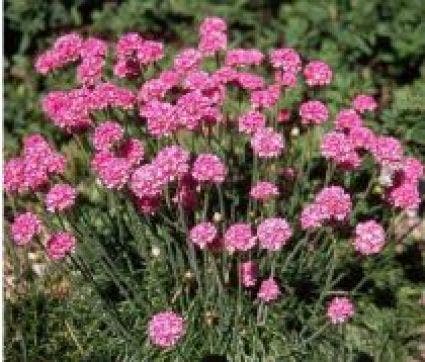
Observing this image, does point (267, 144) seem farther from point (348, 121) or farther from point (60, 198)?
point (60, 198)

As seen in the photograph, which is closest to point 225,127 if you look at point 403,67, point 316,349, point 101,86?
point 101,86

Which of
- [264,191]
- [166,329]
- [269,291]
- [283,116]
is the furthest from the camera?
[283,116]

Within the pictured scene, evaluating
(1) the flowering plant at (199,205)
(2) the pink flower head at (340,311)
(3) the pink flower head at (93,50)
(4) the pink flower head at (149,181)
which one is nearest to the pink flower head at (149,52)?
(1) the flowering plant at (199,205)

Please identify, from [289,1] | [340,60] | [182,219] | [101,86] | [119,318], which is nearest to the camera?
[182,219]

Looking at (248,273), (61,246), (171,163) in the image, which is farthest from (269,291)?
(61,246)

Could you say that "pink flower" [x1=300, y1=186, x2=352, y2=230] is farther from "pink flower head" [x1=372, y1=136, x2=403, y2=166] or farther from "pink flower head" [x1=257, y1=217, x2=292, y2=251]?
"pink flower head" [x1=372, y1=136, x2=403, y2=166]

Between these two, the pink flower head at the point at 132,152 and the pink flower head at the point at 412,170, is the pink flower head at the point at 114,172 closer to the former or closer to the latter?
the pink flower head at the point at 132,152

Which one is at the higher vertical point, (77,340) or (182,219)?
(182,219)

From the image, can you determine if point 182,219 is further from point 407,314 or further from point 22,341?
point 407,314
